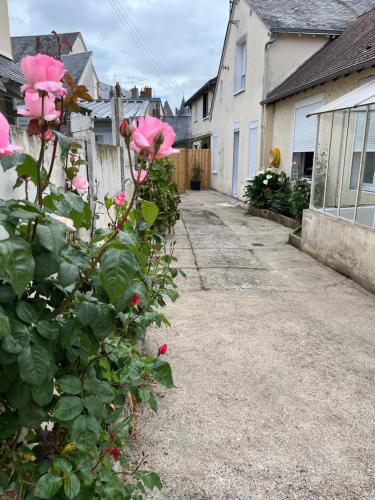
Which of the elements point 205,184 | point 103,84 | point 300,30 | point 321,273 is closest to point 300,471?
point 321,273

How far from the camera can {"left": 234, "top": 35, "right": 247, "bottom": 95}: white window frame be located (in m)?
13.3

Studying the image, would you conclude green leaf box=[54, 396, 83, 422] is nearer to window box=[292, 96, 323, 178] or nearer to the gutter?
the gutter

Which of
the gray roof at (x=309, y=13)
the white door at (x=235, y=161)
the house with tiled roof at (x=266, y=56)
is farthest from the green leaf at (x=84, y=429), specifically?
the white door at (x=235, y=161)

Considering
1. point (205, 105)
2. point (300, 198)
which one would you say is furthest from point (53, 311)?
point (205, 105)

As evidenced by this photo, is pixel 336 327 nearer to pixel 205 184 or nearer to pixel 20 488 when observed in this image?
pixel 20 488

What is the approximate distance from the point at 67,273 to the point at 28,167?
32 centimetres

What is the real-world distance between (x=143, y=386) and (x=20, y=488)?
0.71 meters

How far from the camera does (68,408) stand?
117cm

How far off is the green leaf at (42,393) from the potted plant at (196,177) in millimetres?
18674

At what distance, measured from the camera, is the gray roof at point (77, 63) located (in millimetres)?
17781

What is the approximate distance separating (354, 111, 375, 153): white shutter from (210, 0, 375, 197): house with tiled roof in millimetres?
2924

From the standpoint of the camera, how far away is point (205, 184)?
20172 millimetres

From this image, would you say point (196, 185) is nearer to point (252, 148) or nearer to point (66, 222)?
point (252, 148)

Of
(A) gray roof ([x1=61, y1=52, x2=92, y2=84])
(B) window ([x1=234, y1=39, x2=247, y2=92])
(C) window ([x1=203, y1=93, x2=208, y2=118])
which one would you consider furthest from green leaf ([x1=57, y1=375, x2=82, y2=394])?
(C) window ([x1=203, y1=93, x2=208, y2=118])
